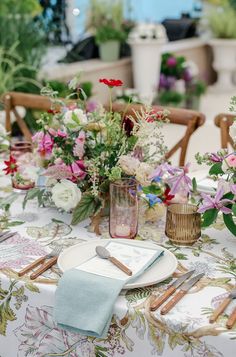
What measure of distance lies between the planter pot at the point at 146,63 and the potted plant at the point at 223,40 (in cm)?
124

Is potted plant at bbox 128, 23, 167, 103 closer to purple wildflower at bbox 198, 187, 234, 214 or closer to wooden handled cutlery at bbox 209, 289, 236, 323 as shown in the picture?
purple wildflower at bbox 198, 187, 234, 214

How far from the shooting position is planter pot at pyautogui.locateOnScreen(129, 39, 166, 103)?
19.1ft

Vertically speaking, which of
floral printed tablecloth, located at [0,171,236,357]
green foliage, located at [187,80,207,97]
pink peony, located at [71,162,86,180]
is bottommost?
green foliage, located at [187,80,207,97]

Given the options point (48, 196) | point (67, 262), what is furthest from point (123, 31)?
point (67, 262)

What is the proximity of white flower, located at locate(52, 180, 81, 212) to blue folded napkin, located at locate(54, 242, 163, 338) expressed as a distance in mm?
363

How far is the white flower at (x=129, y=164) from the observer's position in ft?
5.18

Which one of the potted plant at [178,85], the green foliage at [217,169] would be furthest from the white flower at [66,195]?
the potted plant at [178,85]

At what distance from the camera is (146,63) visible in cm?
587

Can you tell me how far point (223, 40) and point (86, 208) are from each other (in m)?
5.66

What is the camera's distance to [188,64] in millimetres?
6363

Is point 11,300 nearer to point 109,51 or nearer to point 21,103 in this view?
point 21,103

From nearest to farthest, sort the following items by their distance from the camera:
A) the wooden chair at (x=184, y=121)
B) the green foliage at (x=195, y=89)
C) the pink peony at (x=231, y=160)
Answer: the pink peony at (x=231, y=160) < the wooden chair at (x=184, y=121) < the green foliage at (x=195, y=89)

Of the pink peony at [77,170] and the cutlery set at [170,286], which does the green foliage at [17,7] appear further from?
the cutlery set at [170,286]

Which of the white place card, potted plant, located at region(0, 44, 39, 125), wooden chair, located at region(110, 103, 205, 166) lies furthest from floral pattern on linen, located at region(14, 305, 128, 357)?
potted plant, located at region(0, 44, 39, 125)
